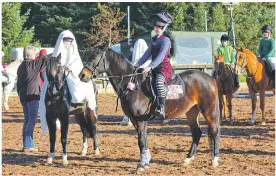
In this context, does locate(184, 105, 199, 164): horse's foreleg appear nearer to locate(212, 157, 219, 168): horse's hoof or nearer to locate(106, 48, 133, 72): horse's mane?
locate(212, 157, 219, 168): horse's hoof

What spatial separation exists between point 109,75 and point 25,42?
29.9 meters

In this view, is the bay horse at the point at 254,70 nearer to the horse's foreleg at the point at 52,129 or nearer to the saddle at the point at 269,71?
the saddle at the point at 269,71

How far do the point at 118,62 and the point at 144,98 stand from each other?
775mm

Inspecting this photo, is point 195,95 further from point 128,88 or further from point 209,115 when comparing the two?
point 128,88

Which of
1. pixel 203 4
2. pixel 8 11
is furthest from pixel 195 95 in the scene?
pixel 203 4

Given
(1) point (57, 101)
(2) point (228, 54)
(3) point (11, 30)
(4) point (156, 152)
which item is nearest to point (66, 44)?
(1) point (57, 101)

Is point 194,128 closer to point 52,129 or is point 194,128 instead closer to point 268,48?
point 52,129

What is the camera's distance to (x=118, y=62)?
882 centimetres

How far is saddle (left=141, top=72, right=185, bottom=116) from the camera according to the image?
8773 millimetres

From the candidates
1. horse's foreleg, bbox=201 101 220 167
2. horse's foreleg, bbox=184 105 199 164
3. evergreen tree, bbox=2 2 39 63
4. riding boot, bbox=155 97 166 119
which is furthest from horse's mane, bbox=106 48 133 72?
evergreen tree, bbox=2 2 39 63

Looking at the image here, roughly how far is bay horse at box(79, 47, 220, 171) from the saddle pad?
0.26 ft

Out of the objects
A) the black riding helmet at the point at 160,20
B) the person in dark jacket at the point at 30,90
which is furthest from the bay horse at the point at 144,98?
the person in dark jacket at the point at 30,90

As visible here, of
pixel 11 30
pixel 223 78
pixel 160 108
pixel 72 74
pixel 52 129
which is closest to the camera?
pixel 160 108

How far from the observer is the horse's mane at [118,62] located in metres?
8.78
